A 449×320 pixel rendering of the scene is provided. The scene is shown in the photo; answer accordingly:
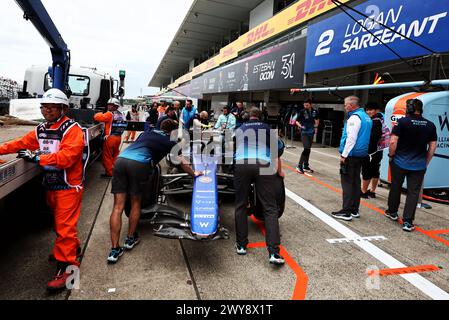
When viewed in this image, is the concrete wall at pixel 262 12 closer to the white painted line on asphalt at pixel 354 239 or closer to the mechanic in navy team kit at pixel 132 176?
the white painted line on asphalt at pixel 354 239

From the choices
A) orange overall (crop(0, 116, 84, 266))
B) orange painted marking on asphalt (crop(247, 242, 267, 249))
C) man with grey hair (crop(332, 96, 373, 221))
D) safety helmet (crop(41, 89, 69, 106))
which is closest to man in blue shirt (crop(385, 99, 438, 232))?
man with grey hair (crop(332, 96, 373, 221))

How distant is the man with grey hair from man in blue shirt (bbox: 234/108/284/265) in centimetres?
153

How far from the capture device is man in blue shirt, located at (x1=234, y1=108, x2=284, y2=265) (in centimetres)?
334

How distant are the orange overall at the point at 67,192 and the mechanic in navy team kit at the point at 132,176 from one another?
1.48ft

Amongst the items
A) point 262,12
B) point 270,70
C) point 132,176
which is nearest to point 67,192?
point 132,176

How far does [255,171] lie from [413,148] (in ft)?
8.31

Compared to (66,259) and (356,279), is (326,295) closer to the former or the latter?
(356,279)

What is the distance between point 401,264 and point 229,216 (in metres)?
2.31

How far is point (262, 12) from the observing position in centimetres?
2222

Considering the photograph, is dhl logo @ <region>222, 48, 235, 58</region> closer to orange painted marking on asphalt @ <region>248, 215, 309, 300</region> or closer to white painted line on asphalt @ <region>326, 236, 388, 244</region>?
white painted line on asphalt @ <region>326, 236, 388, 244</region>

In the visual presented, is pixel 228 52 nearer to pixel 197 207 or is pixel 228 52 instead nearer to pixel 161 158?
pixel 161 158

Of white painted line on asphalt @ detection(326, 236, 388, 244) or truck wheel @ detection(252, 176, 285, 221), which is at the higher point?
truck wheel @ detection(252, 176, 285, 221)
